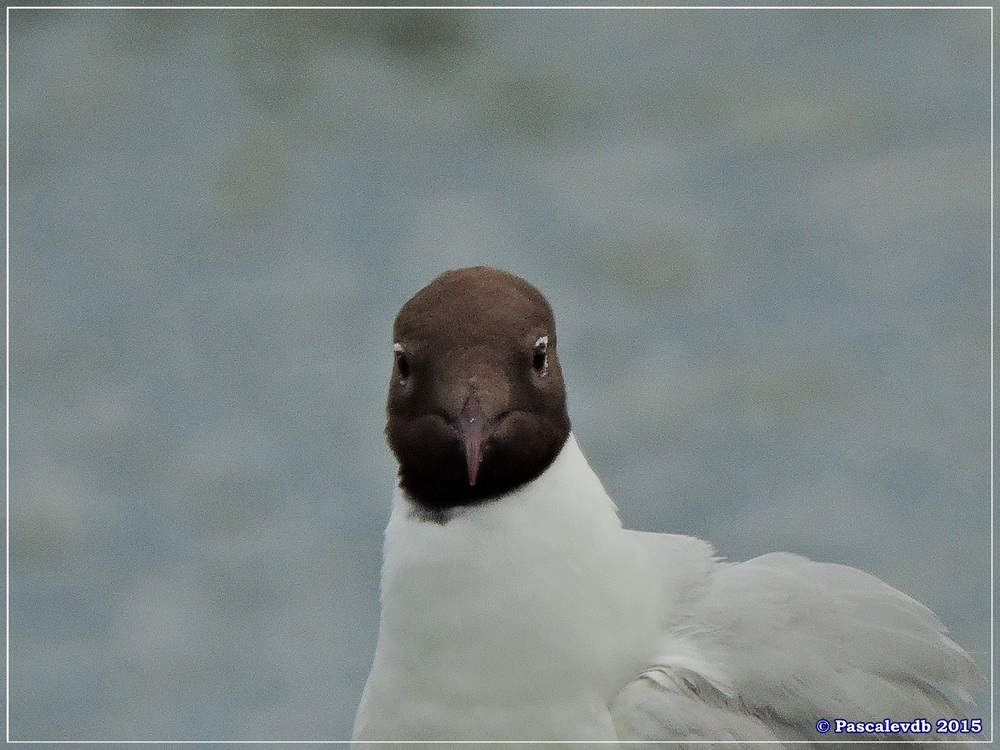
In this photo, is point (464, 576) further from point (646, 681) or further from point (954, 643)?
point (954, 643)

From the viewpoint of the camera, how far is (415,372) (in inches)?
68.9

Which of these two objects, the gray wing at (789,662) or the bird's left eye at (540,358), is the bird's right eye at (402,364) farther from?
the gray wing at (789,662)

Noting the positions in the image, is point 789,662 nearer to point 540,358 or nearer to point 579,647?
point 579,647

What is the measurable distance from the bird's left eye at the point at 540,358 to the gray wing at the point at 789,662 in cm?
29

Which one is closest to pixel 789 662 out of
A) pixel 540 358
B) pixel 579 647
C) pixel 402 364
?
pixel 579 647

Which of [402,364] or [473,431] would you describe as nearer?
[473,431]

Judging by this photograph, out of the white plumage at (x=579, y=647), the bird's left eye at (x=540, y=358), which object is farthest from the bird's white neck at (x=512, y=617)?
the bird's left eye at (x=540, y=358)

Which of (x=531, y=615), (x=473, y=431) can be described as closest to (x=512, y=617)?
(x=531, y=615)

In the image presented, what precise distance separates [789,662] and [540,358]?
0.44 meters

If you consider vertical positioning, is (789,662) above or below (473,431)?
below

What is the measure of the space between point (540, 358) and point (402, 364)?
0.51ft

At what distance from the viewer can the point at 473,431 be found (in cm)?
165

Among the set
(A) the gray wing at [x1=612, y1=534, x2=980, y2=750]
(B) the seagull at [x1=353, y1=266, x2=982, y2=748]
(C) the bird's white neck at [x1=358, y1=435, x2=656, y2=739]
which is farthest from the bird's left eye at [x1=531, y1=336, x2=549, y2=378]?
(A) the gray wing at [x1=612, y1=534, x2=980, y2=750]

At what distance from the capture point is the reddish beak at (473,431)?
1.64 meters
